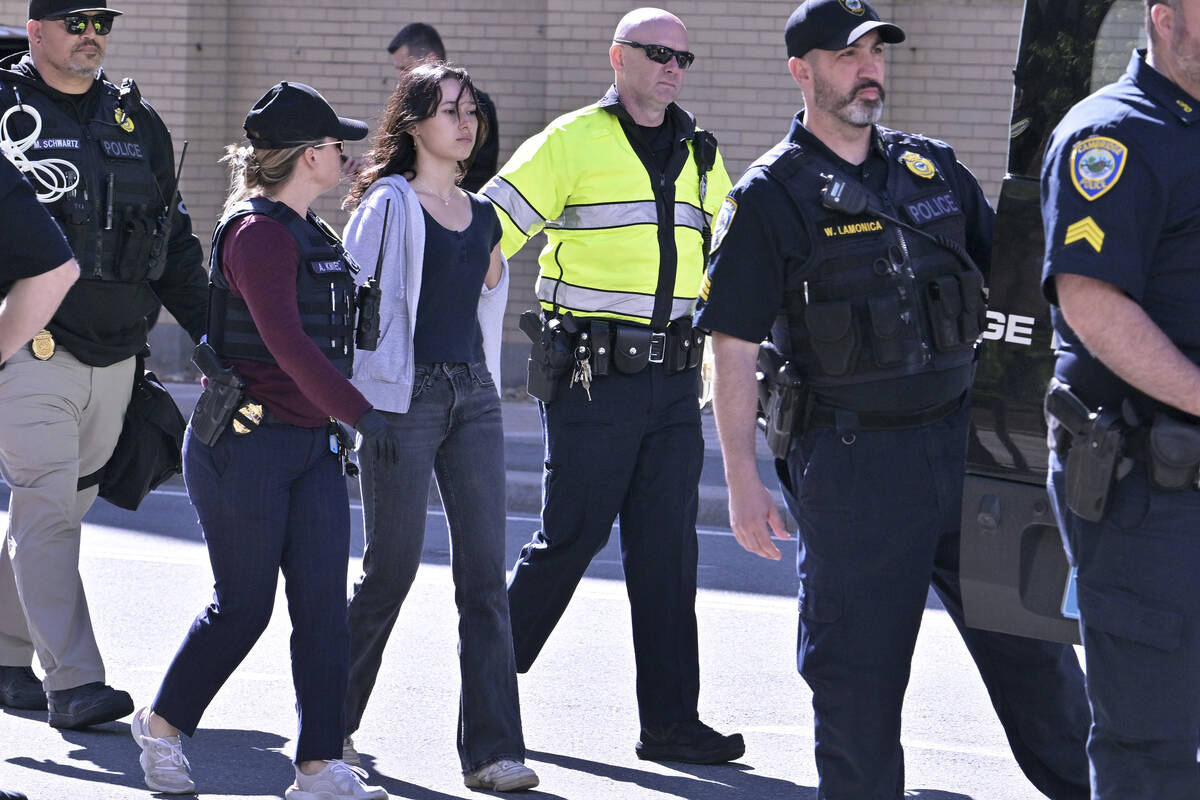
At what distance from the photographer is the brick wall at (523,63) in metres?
12.9

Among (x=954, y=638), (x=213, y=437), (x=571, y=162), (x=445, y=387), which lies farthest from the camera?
(x=954, y=638)

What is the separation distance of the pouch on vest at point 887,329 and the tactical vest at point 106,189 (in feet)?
8.42

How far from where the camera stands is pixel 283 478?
4836 mm

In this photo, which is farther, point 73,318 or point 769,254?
point 73,318

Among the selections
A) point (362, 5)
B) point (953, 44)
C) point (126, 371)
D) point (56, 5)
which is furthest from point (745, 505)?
point (362, 5)

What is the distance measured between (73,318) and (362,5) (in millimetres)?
8451

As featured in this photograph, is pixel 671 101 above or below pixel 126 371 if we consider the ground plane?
above

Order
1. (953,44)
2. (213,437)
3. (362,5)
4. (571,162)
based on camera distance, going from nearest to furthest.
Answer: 1. (213,437)
2. (571,162)
3. (953,44)
4. (362,5)

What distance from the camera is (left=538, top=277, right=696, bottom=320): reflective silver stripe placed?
18.4 ft

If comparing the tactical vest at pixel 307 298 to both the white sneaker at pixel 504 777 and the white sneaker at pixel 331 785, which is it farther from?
the white sneaker at pixel 504 777

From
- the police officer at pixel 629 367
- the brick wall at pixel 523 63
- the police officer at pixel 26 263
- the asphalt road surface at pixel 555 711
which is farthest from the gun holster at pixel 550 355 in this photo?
the brick wall at pixel 523 63

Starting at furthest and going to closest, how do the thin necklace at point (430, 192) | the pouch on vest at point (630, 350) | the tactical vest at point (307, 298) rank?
the pouch on vest at point (630, 350)
the thin necklace at point (430, 192)
the tactical vest at point (307, 298)

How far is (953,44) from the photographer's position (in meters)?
12.9

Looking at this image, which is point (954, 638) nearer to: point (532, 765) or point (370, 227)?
point (532, 765)
